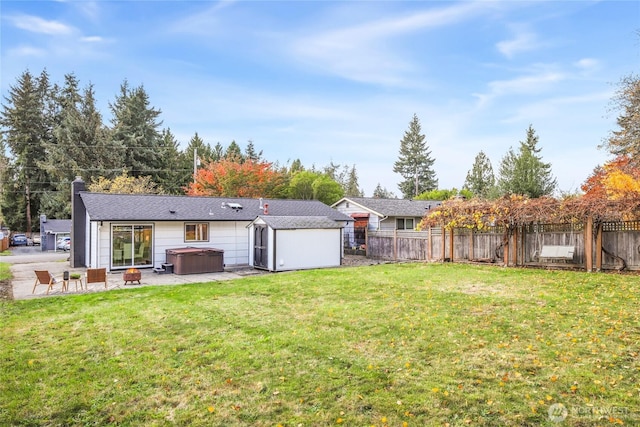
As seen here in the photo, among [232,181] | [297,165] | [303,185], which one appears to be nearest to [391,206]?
[303,185]

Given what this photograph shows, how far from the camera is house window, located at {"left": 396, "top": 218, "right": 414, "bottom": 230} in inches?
1066

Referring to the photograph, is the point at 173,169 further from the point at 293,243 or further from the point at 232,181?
the point at 293,243

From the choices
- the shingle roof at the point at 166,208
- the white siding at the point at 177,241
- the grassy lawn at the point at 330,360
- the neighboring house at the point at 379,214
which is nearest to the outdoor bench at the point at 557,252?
the grassy lawn at the point at 330,360

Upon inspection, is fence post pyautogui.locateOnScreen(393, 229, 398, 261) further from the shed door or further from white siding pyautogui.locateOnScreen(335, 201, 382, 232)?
the shed door

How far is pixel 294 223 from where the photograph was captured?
53.2ft

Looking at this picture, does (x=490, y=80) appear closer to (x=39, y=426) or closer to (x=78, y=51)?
(x=78, y=51)

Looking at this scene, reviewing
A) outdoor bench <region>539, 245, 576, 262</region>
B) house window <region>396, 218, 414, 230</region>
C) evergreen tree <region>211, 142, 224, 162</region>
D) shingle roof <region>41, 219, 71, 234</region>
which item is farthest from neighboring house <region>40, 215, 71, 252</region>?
outdoor bench <region>539, 245, 576, 262</region>

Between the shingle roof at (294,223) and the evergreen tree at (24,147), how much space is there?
40927 millimetres

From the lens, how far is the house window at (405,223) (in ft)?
88.8

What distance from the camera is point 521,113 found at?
19547mm

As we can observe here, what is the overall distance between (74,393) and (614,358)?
6.40m

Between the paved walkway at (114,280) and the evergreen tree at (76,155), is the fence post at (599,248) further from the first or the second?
the evergreen tree at (76,155)

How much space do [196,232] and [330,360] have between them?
13.6m

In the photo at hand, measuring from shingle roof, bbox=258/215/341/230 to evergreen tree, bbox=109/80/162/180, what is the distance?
99.8 feet
